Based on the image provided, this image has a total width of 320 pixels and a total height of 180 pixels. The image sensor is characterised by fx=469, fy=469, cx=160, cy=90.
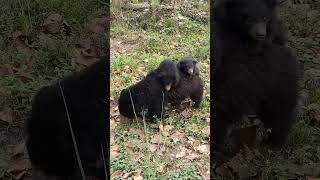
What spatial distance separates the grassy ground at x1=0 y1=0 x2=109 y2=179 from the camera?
2676mm

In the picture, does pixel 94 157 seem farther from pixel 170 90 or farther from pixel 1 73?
pixel 1 73

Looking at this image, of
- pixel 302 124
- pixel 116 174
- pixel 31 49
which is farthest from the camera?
pixel 31 49

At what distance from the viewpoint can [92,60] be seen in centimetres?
264

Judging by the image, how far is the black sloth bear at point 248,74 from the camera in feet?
7.95

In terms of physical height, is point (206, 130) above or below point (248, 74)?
below

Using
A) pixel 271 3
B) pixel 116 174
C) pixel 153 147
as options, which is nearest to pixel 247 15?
pixel 271 3

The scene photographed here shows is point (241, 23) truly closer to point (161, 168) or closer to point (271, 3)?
point (271, 3)

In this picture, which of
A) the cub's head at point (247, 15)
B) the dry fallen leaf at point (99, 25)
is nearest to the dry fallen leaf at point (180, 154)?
the cub's head at point (247, 15)

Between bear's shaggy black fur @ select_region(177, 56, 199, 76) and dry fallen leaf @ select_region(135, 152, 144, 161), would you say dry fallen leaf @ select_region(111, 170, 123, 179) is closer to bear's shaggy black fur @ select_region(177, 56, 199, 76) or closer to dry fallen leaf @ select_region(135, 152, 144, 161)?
dry fallen leaf @ select_region(135, 152, 144, 161)

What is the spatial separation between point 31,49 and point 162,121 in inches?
38.9

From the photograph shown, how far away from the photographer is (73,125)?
2.47 meters

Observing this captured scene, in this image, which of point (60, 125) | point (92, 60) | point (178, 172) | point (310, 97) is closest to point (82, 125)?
point (60, 125)

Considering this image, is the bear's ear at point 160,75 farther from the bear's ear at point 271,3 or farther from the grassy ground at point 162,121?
the bear's ear at point 271,3

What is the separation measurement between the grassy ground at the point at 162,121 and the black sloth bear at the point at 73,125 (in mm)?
91
